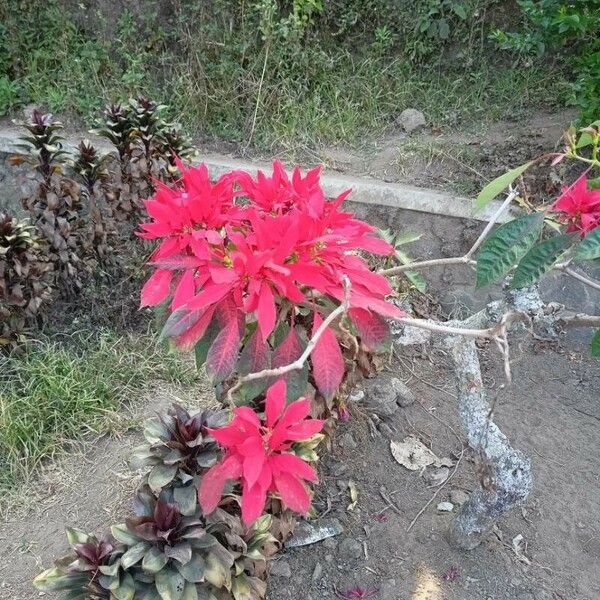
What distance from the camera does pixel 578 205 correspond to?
1.48 m

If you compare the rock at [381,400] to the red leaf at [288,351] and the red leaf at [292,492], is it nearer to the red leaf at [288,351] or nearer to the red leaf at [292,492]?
the red leaf at [288,351]

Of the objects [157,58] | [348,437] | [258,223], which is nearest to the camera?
[258,223]

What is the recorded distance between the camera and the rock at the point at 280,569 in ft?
6.26

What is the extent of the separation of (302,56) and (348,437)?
3045 millimetres

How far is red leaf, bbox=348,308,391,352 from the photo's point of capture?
4.77 feet

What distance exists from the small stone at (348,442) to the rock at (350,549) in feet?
1.21

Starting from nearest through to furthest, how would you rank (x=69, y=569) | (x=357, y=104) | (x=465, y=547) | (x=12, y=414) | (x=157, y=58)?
(x=69, y=569), (x=465, y=547), (x=12, y=414), (x=357, y=104), (x=157, y=58)

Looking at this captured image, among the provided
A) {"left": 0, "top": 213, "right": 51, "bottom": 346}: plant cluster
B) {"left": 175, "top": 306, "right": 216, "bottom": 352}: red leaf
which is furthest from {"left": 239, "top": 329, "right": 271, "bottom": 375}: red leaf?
{"left": 0, "top": 213, "right": 51, "bottom": 346}: plant cluster

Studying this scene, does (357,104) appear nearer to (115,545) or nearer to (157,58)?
(157,58)

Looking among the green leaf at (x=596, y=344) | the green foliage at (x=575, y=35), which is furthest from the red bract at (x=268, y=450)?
the green foliage at (x=575, y=35)

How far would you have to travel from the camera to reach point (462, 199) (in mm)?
3516

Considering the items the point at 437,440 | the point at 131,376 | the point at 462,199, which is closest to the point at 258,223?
the point at 437,440

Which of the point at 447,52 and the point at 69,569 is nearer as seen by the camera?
the point at 69,569

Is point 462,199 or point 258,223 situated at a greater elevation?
point 258,223
